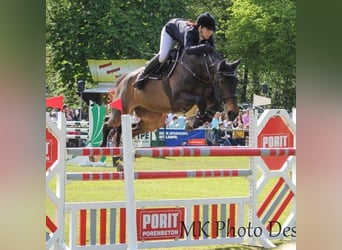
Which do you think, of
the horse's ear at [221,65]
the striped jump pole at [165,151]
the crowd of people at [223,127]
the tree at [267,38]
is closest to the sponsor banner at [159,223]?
the striped jump pole at [165,151]

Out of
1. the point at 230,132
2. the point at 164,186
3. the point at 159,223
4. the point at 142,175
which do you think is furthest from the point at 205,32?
the point at 164,186

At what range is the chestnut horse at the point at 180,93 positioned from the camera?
223 cm

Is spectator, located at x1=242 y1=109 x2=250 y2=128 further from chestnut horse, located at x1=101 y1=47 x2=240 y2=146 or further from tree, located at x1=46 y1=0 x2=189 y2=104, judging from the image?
tree, located at x1=46 y1=0 x2=189 y2=104

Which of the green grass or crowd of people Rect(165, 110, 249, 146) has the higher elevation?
crowd of people Rect(165, 110, 249, 146)

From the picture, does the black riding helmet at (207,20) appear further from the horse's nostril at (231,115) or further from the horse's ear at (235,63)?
the horse's nostril at (231,115)

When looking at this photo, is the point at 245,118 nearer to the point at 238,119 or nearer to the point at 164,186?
the point at 238,119

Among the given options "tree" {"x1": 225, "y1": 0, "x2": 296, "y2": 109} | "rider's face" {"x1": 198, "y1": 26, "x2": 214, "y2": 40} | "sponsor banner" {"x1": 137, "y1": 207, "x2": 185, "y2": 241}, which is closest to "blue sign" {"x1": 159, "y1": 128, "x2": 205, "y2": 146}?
"sponsor banner" {"x1": 137, "y1": 207, "x2": 185, "y2": 241}

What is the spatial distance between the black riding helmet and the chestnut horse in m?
0.31

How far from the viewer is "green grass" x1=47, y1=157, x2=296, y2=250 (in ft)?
8.57

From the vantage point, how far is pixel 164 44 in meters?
2.15

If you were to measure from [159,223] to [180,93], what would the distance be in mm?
594
